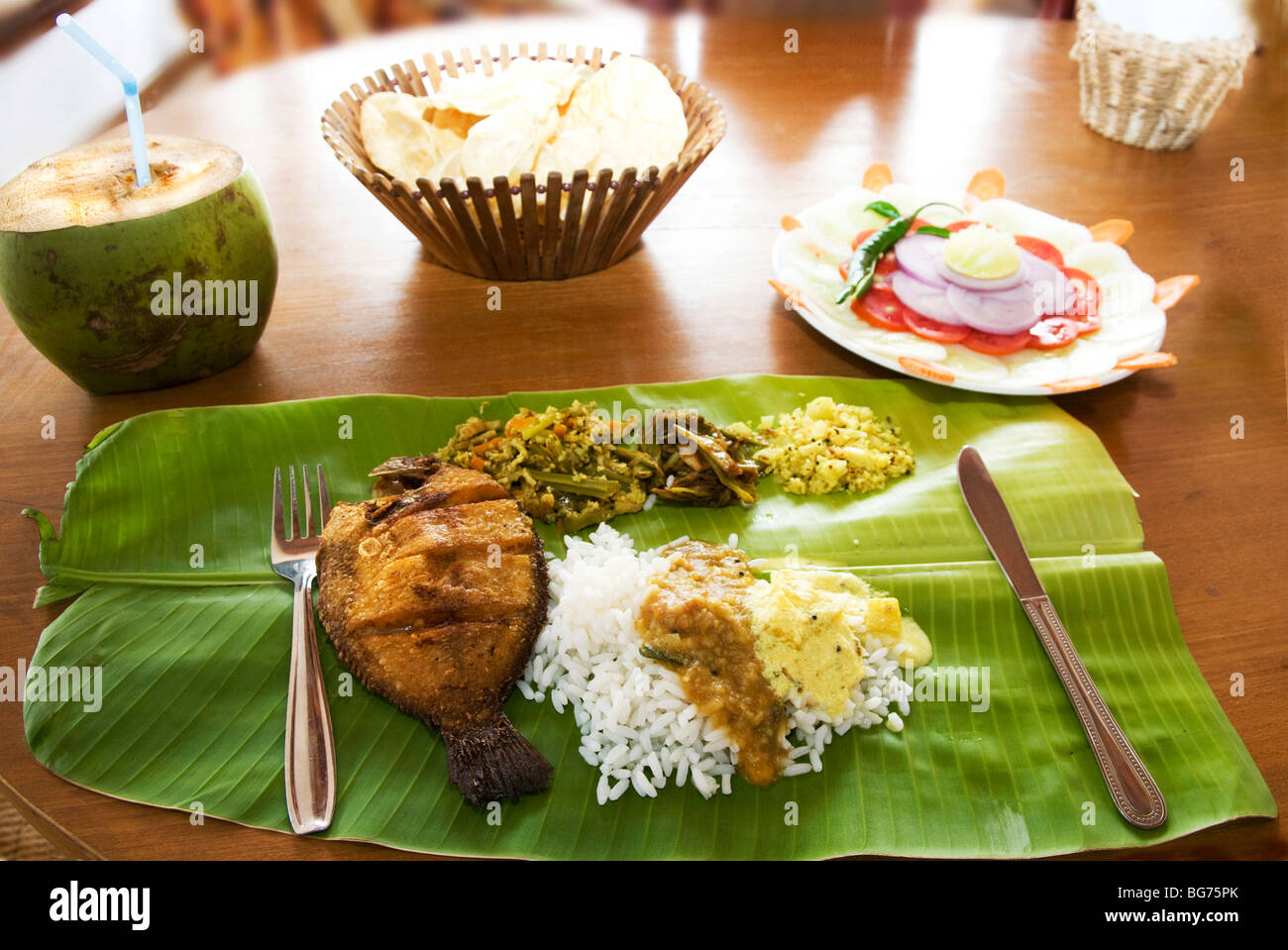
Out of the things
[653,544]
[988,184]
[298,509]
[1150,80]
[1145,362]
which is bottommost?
[653,544]

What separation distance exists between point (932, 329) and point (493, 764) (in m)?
1.95

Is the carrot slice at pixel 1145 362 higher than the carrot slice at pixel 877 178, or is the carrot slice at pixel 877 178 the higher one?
the carrot slice at pixel 877 178

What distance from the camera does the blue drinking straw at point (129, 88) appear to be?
240 cm

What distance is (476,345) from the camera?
3178 mm

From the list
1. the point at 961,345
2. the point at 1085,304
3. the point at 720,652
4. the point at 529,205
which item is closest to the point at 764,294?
the point at 961,345

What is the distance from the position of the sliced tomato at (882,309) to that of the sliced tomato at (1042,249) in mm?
591

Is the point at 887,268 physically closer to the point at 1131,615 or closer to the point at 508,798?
the point at 1131,615

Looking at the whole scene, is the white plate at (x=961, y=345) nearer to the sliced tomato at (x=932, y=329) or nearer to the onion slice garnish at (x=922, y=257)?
the sliced tomato at (x=932, y=329)

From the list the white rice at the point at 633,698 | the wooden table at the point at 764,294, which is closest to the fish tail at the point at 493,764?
the white rice at the point at 633,698

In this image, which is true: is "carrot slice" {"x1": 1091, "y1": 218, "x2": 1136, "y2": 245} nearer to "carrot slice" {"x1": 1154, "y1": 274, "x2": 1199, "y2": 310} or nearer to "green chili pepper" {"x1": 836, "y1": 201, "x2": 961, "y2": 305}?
"carrot slice" {"x1": 1154, "y1": 274, "x2": 1199, "y2": 310}

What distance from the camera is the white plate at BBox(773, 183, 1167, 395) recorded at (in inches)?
114

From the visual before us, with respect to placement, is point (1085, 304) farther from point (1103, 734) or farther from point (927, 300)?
point (1103, 734)

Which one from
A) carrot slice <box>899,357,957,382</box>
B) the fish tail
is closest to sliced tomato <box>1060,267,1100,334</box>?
carrot slice <box>899,357,957,382</box>

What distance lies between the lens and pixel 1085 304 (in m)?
3.14
